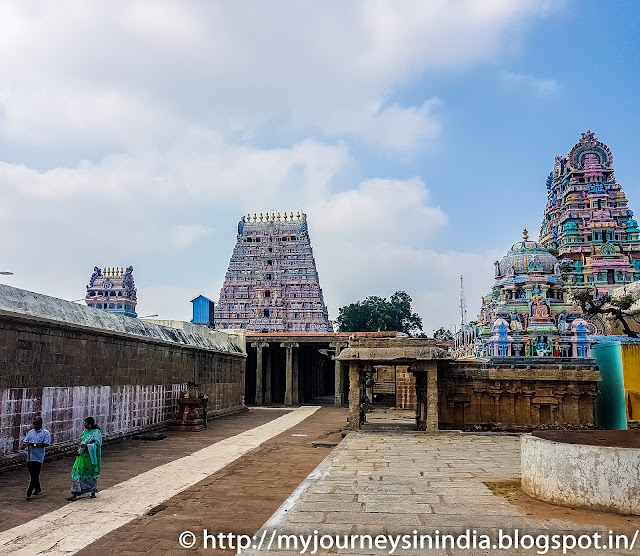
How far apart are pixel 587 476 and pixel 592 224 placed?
135ft

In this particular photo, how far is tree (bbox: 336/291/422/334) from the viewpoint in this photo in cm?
5759

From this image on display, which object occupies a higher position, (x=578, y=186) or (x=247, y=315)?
(x=578, y=186)

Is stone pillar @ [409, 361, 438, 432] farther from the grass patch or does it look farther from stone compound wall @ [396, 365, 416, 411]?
stone compound wall @ [396, 365, 416, 411]

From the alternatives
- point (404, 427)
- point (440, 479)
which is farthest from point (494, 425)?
point (440, 479)

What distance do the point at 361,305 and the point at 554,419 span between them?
4553 cm

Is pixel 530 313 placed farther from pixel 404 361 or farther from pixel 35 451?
pixel 35 451

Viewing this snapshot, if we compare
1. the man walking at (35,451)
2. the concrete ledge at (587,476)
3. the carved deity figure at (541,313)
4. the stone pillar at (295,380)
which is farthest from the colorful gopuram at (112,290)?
the concrete ledge at (587,476)

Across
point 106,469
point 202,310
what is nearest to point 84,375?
point 106,469

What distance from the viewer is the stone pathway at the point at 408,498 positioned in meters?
5.27

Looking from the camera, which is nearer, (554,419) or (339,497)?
(339,497)

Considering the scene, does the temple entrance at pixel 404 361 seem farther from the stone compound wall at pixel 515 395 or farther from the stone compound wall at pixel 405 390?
the stone compound wall at pixel 405 390

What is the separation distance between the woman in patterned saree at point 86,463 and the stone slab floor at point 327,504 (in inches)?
11.5

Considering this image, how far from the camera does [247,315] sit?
142ft

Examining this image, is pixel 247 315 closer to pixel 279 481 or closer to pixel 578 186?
pixel 578 186
